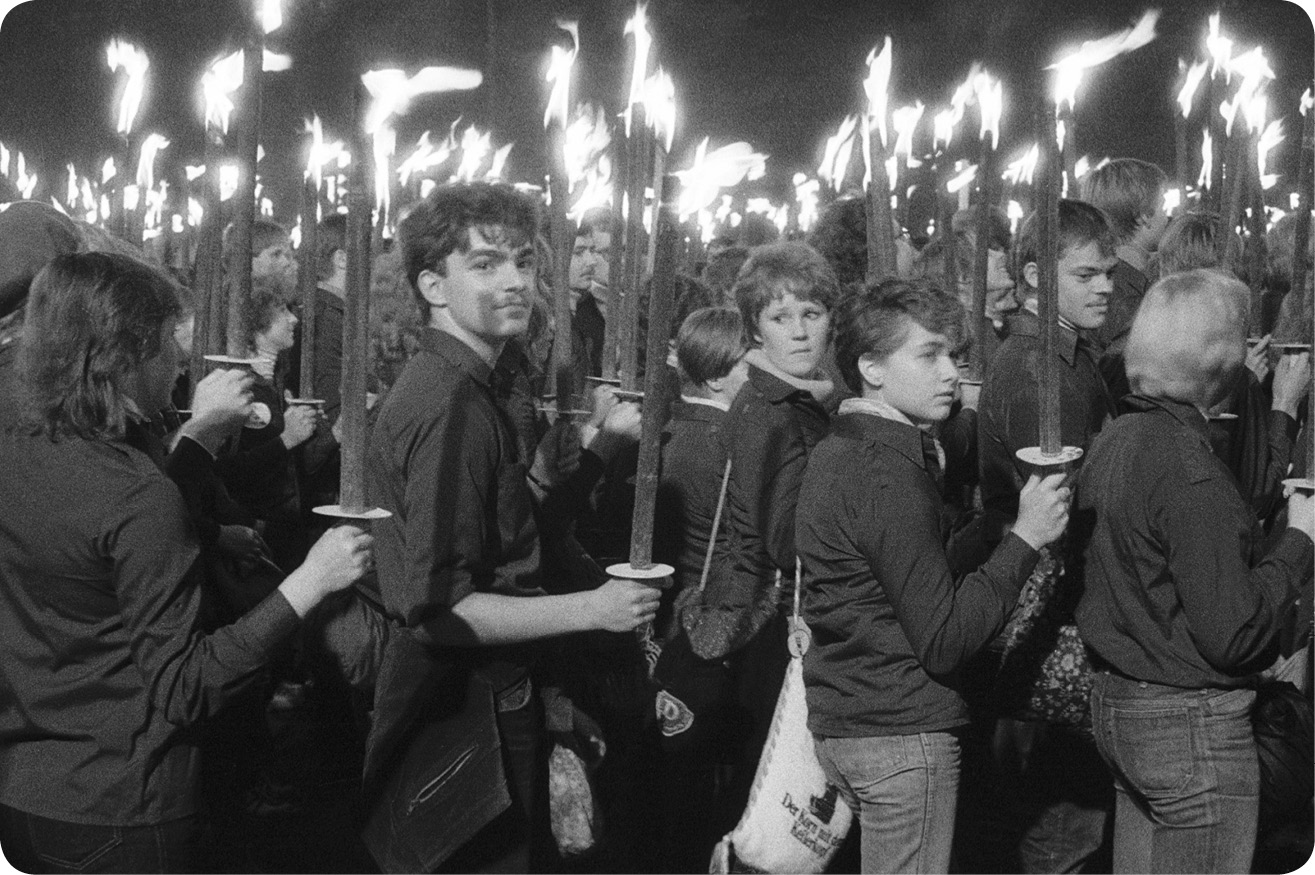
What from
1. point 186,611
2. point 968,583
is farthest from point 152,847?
point 968,583

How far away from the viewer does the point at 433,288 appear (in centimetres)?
317

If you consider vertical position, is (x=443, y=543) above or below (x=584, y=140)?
below

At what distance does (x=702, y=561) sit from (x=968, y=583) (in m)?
1.35

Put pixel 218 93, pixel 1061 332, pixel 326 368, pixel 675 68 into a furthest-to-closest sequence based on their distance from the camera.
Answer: pixel 675 68
pixel 326 368
pixel 1061 332
pixel 218 93

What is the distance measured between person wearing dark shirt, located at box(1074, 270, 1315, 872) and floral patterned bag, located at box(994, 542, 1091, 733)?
0.08 metres

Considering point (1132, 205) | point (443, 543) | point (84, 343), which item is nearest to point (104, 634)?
point (84, 343)

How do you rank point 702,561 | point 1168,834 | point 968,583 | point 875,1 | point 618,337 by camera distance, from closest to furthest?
point 968,583 → point 1168,834 → point 618,337 → point 702,561 → point 875,1

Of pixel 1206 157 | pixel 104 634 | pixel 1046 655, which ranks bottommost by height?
pixel 1046 655

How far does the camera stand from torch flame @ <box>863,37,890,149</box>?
369 cm

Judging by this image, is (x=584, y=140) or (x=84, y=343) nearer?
(x=84, y=343)

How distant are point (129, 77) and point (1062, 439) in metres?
3.12

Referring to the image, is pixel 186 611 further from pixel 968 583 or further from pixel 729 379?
pixel 729 379

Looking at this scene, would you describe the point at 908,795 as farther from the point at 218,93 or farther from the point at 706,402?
the point at 218,93

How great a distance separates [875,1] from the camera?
18.7 meters
